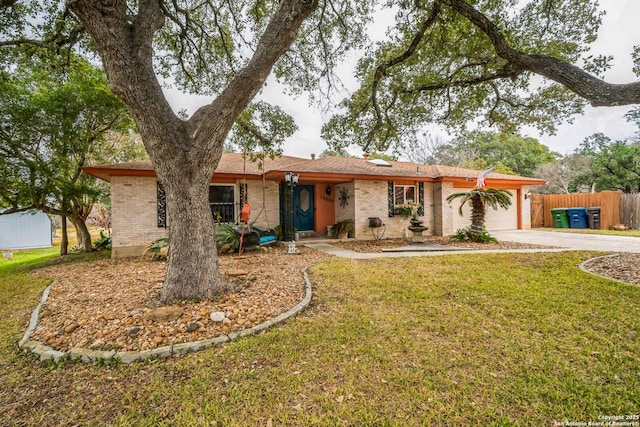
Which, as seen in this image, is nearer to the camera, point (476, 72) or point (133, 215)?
point (476, 72)

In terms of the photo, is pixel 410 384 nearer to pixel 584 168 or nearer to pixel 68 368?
pixel 68 368

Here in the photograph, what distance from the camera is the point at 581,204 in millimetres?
13492

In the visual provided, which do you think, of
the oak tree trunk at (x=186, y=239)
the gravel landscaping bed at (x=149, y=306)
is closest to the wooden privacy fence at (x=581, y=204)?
the gravel landscaping bed at (x=149, y=306)

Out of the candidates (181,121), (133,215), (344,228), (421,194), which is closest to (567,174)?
(421,194)

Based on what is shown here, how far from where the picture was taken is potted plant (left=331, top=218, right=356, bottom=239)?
10430mm

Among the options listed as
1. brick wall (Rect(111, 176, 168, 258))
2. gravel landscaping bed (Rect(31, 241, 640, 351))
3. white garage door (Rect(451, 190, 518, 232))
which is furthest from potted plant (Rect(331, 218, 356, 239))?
brick wall (Rect(111, 176, 168, 258))

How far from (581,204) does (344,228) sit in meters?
12.8

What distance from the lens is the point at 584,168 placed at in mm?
21109

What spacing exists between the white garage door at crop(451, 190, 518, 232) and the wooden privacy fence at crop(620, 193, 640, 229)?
14.3 feet

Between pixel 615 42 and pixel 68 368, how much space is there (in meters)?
11.9

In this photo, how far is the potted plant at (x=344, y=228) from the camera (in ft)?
34.2

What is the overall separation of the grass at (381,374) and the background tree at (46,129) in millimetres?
7189

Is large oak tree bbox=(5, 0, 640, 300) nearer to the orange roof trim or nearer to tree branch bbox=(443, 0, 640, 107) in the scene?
tree branch bbox=(443, 0, 640, 107)

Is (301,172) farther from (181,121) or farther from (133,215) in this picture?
(181,121)
